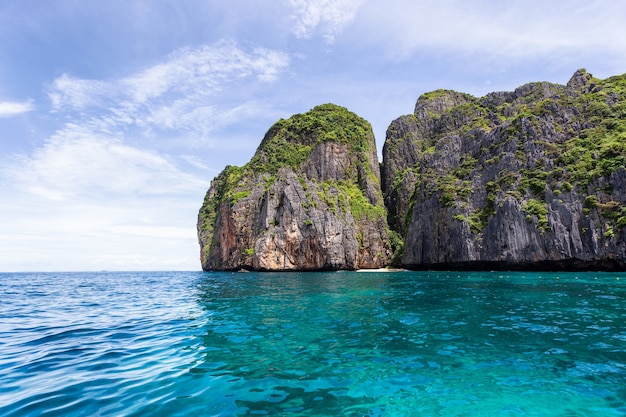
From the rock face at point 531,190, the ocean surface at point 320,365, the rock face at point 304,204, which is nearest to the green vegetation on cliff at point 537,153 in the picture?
the rock face at point 531,190

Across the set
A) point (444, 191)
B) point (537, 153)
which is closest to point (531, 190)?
point (537, 153)

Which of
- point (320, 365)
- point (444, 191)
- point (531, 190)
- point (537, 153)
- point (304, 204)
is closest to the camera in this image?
point (320, 365)

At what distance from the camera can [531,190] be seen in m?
70.8

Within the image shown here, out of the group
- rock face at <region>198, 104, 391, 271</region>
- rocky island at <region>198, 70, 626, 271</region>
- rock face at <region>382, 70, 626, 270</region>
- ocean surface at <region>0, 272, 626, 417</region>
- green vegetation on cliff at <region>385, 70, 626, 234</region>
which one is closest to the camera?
ocean surface at <region>0, 272, 626, 417</region>

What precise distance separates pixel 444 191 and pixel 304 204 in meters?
36.4

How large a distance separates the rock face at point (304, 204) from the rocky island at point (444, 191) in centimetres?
41

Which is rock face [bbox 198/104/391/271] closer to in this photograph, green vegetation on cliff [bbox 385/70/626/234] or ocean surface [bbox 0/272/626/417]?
green vegetation on cliff [bbox 385/70/626/234]

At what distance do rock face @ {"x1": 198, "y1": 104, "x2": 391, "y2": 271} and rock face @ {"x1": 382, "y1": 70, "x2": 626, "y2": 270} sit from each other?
44.9ft

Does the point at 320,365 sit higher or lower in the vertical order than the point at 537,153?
lower

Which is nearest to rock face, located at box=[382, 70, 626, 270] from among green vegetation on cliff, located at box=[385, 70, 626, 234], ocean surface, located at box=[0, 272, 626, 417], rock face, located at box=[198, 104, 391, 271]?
green vegetation on cliff, located at box=[385, 70, 626, 234]

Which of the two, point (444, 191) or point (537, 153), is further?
point (444, 191)

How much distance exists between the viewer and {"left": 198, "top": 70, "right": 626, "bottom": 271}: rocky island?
63.7m

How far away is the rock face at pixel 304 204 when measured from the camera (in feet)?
287

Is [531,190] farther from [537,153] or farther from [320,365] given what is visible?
[320,365]
